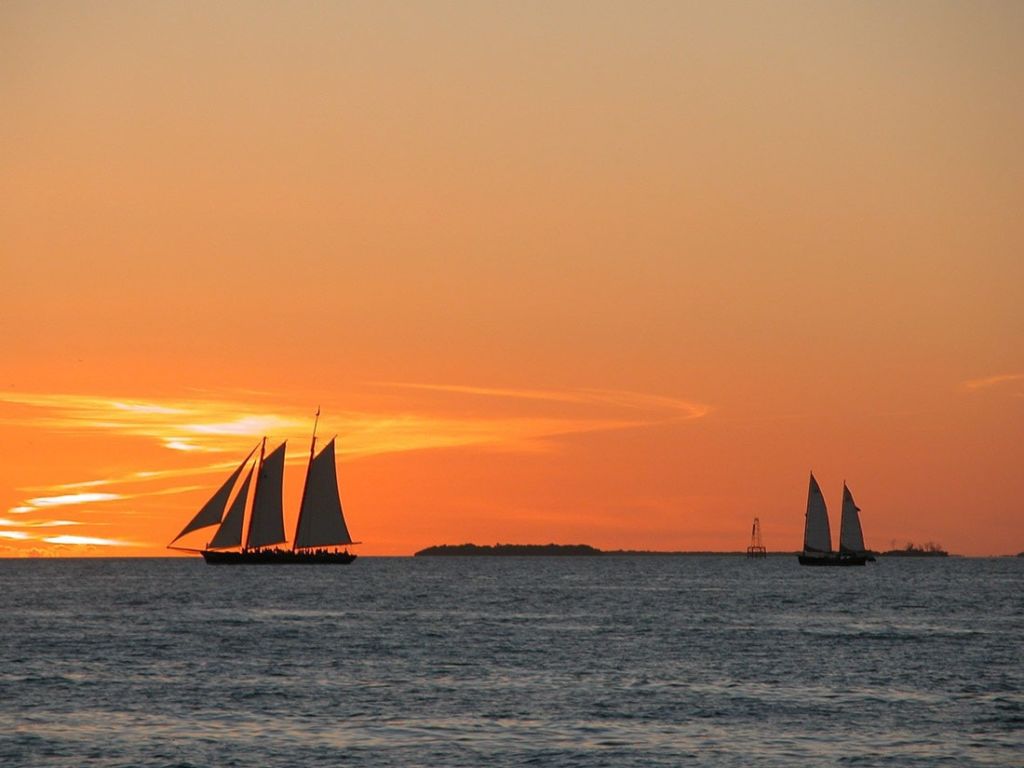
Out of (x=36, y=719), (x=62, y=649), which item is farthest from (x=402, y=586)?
(x=36, y=719)

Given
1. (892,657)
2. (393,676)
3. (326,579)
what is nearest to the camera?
(393,676)

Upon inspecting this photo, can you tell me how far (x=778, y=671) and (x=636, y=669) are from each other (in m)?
6.18

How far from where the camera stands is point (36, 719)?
165 feet

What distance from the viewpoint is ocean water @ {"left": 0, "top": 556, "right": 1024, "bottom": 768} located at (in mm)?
44969

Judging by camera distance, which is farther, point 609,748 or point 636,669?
point 636,669

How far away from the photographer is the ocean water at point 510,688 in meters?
45.0

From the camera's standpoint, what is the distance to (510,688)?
59.2 m

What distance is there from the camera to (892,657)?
2889 inches

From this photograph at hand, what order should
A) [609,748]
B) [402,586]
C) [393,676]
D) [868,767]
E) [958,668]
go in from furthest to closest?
[402,586], [958,668], [393,676], [609,748], [868,767]

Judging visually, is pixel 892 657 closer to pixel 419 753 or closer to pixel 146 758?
pixel 419 753

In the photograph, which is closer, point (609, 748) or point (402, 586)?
point (609, 748)

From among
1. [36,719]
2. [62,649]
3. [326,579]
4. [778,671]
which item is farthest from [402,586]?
[36,719]

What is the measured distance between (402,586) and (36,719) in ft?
435

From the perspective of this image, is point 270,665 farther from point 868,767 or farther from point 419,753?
point 868,767
